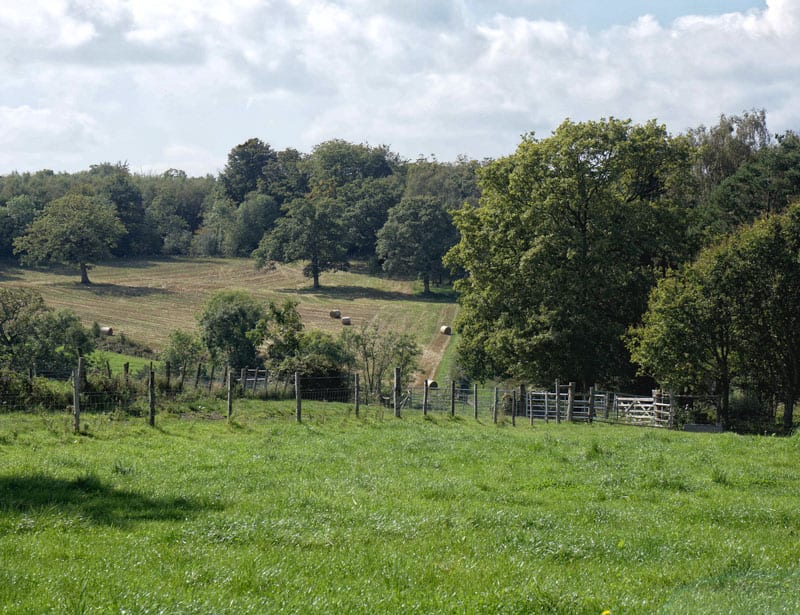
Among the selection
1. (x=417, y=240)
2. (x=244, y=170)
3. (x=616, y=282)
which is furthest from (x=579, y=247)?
(x=244, y=170)

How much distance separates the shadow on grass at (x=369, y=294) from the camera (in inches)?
3834

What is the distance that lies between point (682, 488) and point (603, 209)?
28.6 meters

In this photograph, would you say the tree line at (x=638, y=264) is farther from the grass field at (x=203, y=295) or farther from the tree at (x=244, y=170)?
the tree at (x=244, y=170)

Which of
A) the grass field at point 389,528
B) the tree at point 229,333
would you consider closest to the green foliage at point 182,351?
the tree at point 229,333

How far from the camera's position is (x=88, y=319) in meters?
76.8

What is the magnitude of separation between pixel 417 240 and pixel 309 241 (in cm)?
1379

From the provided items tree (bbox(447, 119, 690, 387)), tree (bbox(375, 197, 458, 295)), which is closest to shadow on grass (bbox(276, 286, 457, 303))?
tree (bbox(375, 197, 458, 295))

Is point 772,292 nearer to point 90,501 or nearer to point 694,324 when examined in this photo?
point 694,324

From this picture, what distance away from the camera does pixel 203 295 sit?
311 feet

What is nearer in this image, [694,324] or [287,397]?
[694,324]

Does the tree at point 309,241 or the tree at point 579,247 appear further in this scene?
the tree at point 309,241

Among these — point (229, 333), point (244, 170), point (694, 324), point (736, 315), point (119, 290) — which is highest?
point (244, 170)

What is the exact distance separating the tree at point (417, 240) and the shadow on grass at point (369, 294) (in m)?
2.37

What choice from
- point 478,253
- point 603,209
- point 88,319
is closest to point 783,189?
point 603,209
